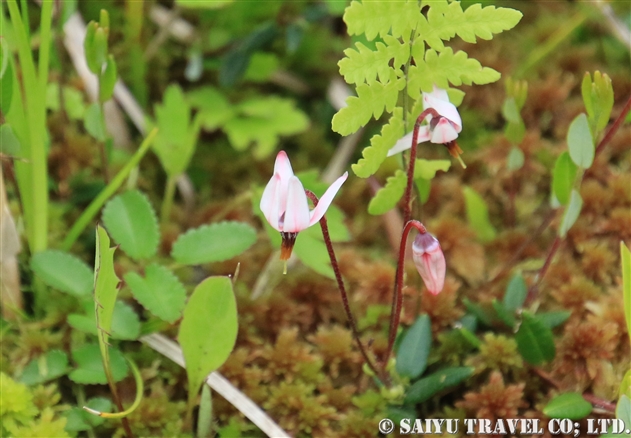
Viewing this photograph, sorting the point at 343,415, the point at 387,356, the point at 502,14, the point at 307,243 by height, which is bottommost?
the point at 343,415

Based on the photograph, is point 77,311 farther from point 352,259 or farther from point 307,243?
point 352,259

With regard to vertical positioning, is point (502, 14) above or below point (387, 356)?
above

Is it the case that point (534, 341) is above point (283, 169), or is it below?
below

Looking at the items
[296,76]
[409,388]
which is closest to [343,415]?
[409,388]

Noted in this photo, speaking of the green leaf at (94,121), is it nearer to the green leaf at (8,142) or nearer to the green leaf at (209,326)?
the green leaf at (8,142)

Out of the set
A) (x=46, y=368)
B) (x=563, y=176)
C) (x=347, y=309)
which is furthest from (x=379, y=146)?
(x=46, y=368)

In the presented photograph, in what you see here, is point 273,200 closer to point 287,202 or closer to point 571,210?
point 287,202

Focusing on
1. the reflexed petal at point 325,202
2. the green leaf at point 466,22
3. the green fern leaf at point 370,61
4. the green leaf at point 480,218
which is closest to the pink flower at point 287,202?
the reflexed petal at point 325,202
